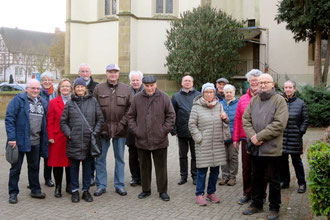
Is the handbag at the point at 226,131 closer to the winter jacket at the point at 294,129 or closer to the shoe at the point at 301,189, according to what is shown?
the winter jacket at the point at 294,129

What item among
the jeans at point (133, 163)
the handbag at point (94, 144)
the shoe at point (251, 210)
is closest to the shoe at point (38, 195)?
the handbag at point (94, 144)

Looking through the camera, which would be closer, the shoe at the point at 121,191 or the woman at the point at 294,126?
the woman at the point at 294,126

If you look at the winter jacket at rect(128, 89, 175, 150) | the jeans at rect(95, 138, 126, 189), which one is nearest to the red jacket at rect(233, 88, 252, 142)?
the winter jacket at rect(128, 89, 175, 150)

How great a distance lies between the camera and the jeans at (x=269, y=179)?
4922 mm

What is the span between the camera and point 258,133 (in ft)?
15.8

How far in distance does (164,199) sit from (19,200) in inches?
91.5

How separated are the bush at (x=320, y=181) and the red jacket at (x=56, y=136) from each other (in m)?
3.79

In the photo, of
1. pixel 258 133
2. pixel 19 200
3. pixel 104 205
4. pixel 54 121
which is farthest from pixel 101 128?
pixel 258 133

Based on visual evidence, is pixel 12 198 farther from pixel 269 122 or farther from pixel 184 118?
pixel 269 122

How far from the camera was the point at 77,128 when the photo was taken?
5.78m

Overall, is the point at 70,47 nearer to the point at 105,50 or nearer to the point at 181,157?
the point at 105,50

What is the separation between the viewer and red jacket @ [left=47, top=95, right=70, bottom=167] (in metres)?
6.03

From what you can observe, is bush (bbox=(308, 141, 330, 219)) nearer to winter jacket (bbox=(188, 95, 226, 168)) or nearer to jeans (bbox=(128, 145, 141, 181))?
winter jacket (bbox=(188, 95, 226, 168))

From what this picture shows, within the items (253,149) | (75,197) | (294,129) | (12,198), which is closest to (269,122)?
(253,149)
